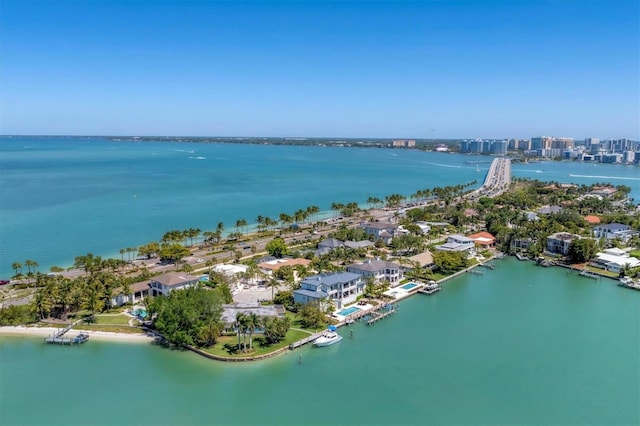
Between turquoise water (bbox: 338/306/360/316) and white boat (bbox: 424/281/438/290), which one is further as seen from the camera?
white boat (bbox: 424/281/438/290)

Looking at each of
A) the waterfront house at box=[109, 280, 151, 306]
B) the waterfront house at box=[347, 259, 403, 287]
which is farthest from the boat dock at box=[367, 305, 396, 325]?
the waterfront house at box=[109, 280, 151, 306]

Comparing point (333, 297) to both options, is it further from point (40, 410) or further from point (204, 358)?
point (40, 410)

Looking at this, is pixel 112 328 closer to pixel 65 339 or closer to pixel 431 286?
pixel 65 339

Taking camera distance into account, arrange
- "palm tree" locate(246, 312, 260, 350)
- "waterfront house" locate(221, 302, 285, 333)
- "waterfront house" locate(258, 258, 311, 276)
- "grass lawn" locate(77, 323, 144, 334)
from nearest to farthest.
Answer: "palm tree" locate(246, 312, 260, 350) < "grass lawn" locate(77, 323, 144, 334) < "waterfront house" locate(221, 302, 285, 333) < "waterfront house" locate(258, 258, 311, 276)

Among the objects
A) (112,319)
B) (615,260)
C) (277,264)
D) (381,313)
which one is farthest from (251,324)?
(615,260)

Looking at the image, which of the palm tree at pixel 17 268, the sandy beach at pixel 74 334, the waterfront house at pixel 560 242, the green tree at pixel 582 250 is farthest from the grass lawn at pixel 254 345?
the waterfront house at pixel 560 242

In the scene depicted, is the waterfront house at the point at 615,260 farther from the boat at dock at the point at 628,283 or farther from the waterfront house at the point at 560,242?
the waterfront house at the point at 560,242

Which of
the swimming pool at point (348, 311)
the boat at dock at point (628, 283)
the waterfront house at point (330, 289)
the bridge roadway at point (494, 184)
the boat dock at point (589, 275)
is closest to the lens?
the swimming pool at point (348, 311)

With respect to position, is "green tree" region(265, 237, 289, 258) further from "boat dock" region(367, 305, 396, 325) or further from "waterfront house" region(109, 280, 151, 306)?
"boat dock" region(367, 305, 396, 325)
